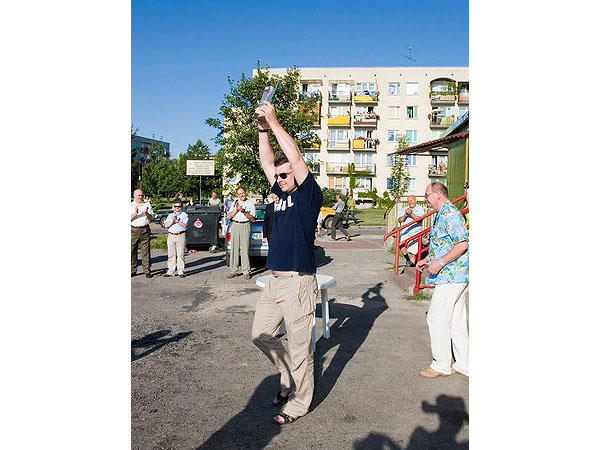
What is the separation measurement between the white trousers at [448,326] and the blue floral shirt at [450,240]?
8cm

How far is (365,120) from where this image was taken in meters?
62.2

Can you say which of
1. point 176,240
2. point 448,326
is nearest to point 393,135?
point 176,240

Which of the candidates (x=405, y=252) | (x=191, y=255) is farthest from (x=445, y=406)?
(x=191, y=255)

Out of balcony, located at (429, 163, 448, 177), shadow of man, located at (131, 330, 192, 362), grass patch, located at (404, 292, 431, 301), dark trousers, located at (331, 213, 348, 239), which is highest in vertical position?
balcony, located at (429, 163, 448, 177)

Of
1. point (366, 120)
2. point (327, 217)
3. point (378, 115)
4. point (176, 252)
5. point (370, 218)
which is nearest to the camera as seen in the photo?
point (176, 252)

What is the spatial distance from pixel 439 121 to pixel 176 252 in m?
55.5

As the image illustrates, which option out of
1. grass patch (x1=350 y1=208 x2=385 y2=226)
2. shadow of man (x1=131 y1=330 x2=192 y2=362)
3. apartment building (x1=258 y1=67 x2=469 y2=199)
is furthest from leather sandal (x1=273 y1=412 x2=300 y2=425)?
apartment building (x1=258 y1=67 x2=469 y2=199)

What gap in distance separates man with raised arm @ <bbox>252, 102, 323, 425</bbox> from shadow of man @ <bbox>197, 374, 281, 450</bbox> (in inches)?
5.4

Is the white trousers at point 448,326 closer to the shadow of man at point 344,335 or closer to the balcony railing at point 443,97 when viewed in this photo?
the shadow of man at point 344,335

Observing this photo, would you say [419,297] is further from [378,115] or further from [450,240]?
[378,115]

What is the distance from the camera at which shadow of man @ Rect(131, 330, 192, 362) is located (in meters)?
5.82

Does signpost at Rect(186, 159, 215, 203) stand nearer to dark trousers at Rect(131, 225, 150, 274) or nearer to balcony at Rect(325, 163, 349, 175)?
dark trousers at Rect(131, 225, 150, 274)

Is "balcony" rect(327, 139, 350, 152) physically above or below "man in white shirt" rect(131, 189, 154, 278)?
above

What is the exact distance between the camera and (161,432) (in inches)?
148
